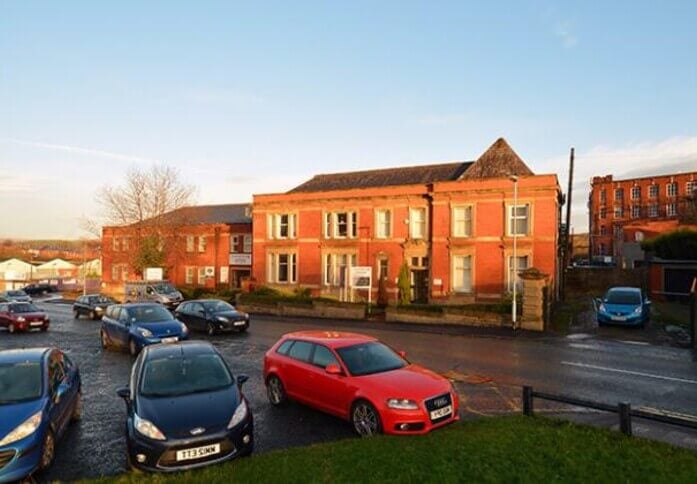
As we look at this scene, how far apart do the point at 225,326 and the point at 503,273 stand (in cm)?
1817

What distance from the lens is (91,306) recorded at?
3244 cm

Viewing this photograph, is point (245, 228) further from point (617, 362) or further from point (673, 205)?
point (673, 205)

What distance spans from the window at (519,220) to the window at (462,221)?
2.58 m

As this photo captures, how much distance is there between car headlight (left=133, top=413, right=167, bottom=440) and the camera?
23.5ft

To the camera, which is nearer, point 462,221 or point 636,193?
point 462,221

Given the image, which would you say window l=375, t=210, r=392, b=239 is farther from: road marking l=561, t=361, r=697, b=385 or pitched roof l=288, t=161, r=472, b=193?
road marking l=561, t=361, r=697, b=385

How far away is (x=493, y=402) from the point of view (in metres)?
11.0

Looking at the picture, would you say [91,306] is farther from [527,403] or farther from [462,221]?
[527,403]

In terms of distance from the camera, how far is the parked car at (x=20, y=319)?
2512 centimetres

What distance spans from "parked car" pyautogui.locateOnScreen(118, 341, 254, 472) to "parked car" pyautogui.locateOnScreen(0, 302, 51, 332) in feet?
66.3

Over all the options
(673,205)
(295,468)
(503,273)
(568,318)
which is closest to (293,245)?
(503,273)

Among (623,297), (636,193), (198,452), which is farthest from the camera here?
(636,193)

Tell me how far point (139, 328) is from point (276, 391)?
28.0 ft

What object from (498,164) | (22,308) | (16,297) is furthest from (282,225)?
(16,297)
